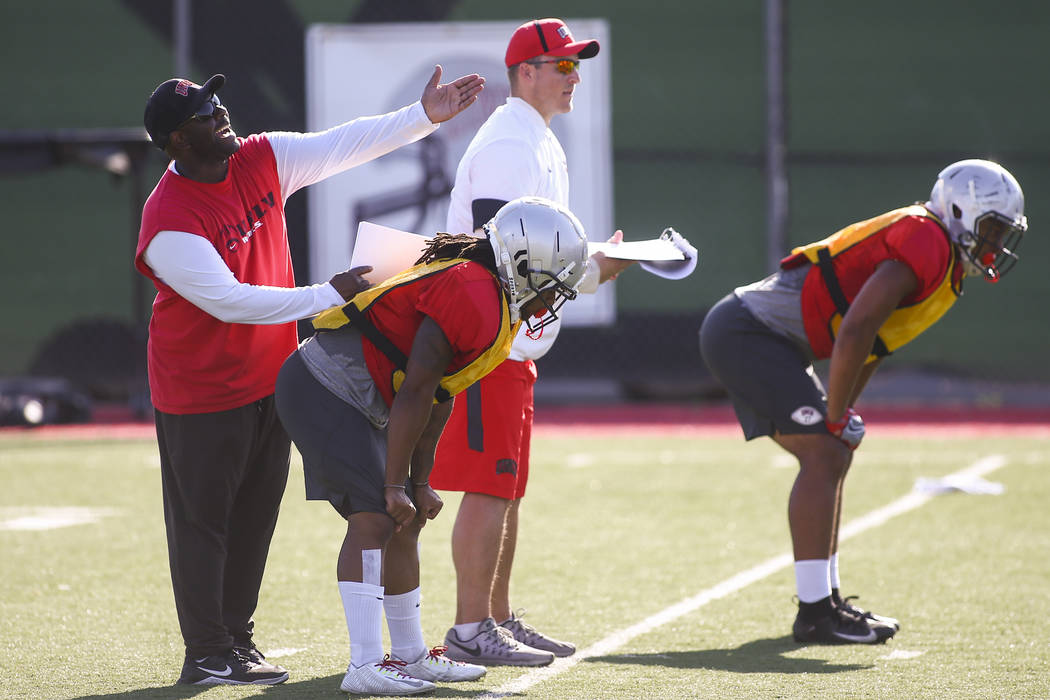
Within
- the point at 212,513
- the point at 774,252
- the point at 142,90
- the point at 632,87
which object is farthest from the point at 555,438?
the point at 212,513

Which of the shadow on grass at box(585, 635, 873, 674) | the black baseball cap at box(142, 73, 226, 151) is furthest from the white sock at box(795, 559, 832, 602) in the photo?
the black baseball cap at box(142, 73, 226, 151)

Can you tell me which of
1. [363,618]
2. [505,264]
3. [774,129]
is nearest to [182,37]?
[774,129]

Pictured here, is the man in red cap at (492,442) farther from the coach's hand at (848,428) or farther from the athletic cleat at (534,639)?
the coach's hand at (848,428)

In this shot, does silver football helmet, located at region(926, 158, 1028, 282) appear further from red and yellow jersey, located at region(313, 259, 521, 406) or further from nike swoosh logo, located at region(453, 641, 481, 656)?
nike swoosh logo, located at region(453, 641, 481, 656)

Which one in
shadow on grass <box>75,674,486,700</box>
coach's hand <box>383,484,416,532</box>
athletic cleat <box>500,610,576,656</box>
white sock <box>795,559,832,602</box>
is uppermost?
coach's hand <box>383,484,416,532</box>

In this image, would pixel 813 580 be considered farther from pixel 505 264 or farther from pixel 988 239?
pixel 505 264

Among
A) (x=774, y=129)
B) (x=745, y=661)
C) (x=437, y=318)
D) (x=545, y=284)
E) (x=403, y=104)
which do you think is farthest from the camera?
(x=403, y=104)

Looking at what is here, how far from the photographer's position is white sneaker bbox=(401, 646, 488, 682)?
447cm

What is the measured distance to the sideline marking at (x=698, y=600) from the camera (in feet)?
14.8

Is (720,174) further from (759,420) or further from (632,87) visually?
(759,420)

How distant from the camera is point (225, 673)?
4.50 meters

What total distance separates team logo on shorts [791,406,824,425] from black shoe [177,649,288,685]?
2.02m

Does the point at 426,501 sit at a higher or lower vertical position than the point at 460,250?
Result: lower

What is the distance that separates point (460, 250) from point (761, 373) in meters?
1.48
